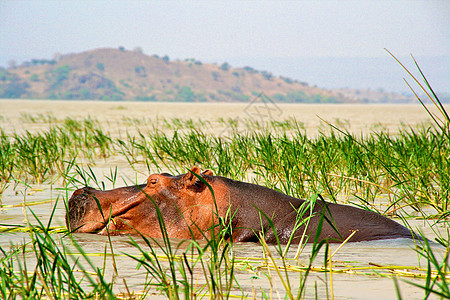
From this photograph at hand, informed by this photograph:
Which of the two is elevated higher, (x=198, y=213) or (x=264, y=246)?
(x=264, y=246)

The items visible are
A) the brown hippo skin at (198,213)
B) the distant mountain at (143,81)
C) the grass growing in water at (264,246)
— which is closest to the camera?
the grass growing in water at (264,246)

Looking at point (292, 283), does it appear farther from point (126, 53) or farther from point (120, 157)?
point (126, 53)

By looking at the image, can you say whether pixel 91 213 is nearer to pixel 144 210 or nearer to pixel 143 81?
pixel 144 210

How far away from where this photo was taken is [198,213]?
8.95 feet

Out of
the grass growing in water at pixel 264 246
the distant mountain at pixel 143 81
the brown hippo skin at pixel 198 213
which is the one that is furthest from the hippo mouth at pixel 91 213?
the distant mountain at pixel 143 81

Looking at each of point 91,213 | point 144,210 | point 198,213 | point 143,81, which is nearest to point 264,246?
point 198,213

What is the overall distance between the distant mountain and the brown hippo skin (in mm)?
100426

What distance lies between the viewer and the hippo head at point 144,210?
107 inches

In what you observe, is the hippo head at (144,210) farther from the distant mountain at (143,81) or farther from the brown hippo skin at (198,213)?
the distant mountain at (143,81)

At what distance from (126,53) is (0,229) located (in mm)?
137398

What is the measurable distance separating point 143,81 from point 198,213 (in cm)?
11629

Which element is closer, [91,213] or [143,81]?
[91,213]

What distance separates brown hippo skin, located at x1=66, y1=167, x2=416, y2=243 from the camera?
8.87 feet

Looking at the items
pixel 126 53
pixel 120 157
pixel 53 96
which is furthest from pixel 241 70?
pixel 120 157
